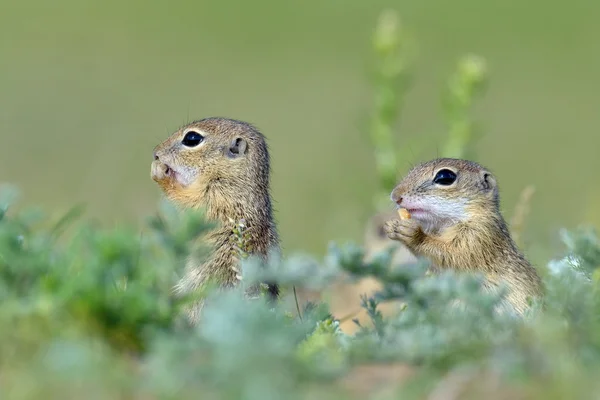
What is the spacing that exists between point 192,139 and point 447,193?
5.20ft

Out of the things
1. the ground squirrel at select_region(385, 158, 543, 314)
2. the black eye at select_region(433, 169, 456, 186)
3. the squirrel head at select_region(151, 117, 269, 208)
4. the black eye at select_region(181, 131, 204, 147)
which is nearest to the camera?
the ground squirrel at select_region(385, 158, 543, 314)

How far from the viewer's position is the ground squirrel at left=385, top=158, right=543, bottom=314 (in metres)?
6.01

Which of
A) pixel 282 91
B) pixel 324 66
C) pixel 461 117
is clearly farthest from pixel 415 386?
pixel 324 66

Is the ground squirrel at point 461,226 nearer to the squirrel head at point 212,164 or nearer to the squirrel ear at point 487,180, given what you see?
the squirrel ear at point 487,180

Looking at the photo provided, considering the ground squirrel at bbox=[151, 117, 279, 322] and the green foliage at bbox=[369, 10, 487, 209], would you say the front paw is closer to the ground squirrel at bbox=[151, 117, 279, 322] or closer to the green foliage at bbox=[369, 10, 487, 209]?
the ground squirrel at bbox=[151, 117, 279, 322]

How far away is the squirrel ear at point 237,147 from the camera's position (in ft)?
21.9

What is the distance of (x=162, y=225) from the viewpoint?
3.93 metres

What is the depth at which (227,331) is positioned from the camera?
3.31 m

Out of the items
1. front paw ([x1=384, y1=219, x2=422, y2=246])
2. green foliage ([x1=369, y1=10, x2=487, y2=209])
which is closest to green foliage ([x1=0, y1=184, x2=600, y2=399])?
front paw ([x1=384, y1=219, x2=422, y2=246])

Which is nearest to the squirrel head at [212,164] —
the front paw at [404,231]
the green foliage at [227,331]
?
the front paw at [404,231]

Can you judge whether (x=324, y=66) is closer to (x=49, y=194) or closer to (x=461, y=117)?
(x=49, y=194)

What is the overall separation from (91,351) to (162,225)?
0.76 m

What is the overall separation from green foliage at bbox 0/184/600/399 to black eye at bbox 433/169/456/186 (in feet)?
7.00

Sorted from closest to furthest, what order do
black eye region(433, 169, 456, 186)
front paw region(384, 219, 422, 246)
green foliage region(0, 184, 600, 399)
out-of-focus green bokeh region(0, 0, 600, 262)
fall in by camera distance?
green foliage region(0, 184, 600, 399) → front paw region(384, 219, 422, 246) → black eye region(433, 169, 456, 186) → out-of-focus green bokeh region(0, 0, 600, 262)
